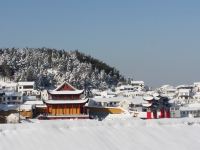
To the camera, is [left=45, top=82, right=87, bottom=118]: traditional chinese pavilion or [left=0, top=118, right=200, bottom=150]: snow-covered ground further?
[left=45, top=82, right=87, bottom=118]: traditional chinese pavilion

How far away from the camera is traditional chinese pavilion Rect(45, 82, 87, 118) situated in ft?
143

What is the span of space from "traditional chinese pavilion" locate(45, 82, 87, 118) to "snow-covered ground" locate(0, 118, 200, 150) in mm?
22373

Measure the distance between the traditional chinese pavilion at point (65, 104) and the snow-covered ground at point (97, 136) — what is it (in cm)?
2237

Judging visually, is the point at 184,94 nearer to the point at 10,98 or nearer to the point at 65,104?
the point at 10,98

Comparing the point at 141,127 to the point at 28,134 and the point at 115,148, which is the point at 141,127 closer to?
the point at 115,148

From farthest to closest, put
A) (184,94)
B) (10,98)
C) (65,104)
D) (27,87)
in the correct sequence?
(184,94)
(27,87)
(10,98)
(65,104)

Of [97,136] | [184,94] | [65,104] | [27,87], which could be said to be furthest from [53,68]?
[97,136]

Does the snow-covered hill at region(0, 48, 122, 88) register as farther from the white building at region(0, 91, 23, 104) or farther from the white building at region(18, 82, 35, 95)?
the white building at region(0, 91, 23, 104)

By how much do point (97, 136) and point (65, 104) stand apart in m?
24.9

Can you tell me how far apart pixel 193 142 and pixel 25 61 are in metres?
97.3

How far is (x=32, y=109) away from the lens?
47375mm

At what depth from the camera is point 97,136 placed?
18938 mm

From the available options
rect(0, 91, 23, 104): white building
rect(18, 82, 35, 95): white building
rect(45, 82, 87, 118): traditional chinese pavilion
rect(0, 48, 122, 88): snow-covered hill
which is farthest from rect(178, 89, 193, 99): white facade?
rect(45, 82, 87, 118): traditional chinese pavilion

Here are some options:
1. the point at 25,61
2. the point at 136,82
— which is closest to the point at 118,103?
the point at 25,61
